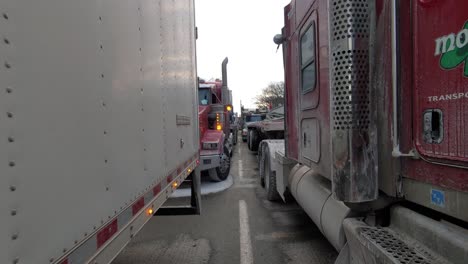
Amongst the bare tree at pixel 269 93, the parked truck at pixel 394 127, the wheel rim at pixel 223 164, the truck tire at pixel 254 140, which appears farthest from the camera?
the bare tree at pixel 269 93

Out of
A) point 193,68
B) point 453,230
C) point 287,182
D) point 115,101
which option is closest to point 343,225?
point 453,230

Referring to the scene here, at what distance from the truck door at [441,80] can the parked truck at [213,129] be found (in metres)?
5.91

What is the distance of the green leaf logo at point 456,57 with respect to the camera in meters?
1.60

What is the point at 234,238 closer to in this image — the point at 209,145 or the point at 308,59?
the point at 308,59

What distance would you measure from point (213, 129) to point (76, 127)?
8.28 meters

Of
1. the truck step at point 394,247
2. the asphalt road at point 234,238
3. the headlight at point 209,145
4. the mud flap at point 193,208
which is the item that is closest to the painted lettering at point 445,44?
the truck step at point 394,247

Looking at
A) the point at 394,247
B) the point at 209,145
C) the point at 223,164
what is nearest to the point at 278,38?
the point at 394,247

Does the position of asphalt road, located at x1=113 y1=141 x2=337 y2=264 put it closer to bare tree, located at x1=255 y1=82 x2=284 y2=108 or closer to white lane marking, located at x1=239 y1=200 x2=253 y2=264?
white lane marking, located at x1=239 y1=200 x2=253 y2=264

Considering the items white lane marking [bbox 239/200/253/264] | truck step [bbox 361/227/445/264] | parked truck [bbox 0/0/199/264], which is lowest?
white lane marking [bbox 239/200/253/264]

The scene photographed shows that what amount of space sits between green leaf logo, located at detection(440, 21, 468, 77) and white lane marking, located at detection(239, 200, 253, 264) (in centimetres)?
313

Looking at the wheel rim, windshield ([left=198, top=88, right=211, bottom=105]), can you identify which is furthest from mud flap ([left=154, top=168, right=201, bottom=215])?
windshield ([left=198, top=88, right=211, bottom=105])

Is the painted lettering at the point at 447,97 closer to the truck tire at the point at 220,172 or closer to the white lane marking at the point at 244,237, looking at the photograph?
the white lane marking at the point at 244,237

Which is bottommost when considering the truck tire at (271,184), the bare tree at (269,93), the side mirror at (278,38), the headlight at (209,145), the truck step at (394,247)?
the truck tire at (271,184)

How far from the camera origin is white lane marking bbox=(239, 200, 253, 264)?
4191mm
